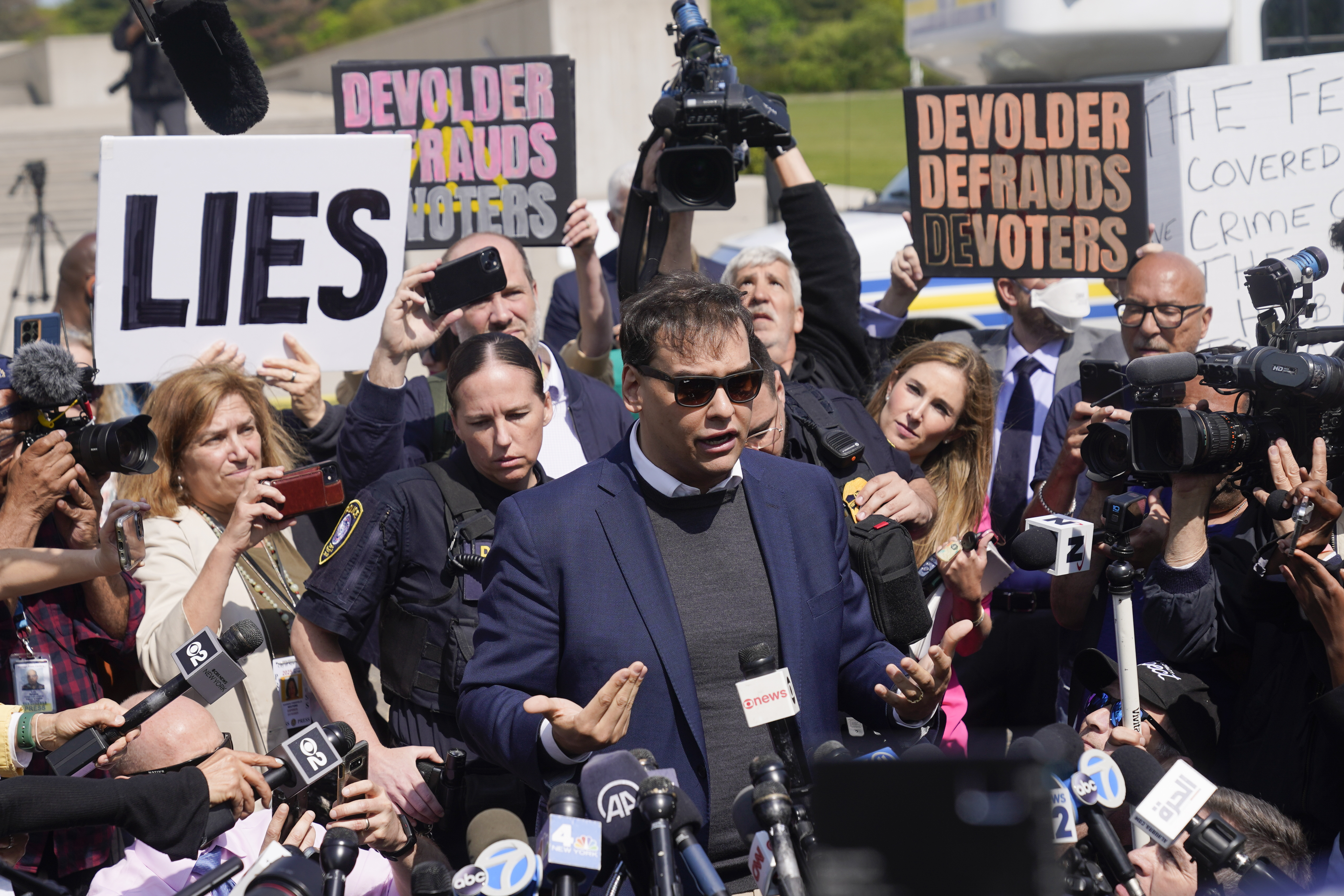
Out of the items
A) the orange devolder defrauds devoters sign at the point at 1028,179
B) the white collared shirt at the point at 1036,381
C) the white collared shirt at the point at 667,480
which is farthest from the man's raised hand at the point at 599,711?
the orange devolder defrauds devoters sign at the point at 1028,179

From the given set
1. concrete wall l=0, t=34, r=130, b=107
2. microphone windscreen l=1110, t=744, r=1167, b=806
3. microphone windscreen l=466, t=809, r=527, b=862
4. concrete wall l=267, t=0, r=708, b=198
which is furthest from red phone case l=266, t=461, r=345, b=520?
concrete wall l=0, t=34, r=130, b=107

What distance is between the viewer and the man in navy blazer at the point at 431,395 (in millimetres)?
4051

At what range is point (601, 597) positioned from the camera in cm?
268

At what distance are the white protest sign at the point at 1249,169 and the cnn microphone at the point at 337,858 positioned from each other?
13.2 feet

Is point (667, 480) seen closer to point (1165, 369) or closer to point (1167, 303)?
point (1165, 369)

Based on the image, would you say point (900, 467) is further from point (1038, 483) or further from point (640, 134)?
point (640, 134)

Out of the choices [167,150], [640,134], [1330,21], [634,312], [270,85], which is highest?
[270,85]

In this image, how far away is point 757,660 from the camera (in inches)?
97.0

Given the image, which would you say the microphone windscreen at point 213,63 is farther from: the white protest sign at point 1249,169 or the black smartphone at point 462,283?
the white protest sign at point 1249,169

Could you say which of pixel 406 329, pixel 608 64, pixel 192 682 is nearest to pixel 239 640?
pixel 192 682

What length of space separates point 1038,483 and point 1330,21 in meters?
3.99

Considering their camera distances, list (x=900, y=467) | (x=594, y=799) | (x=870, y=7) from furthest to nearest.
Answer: (x=870, y=7) → (x=900, y=467) → (x=594, y=799)

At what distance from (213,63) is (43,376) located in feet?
3.32

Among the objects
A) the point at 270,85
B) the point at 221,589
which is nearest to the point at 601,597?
the point at 221,589
